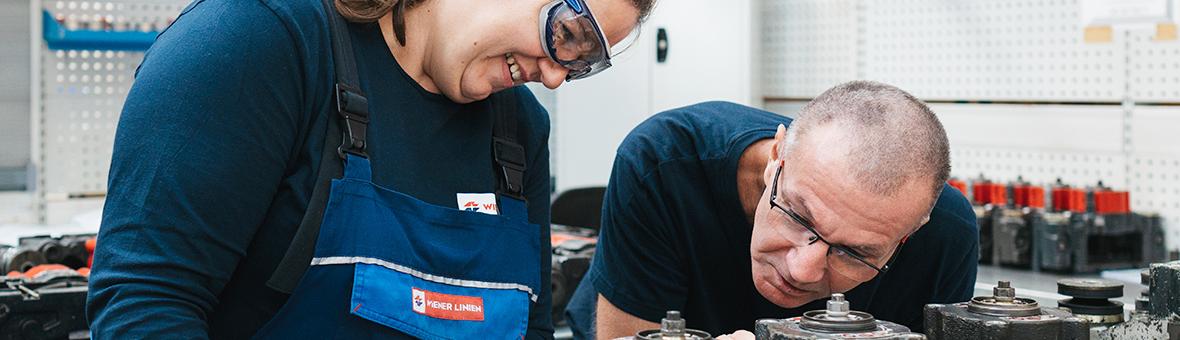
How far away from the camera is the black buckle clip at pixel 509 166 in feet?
4.99

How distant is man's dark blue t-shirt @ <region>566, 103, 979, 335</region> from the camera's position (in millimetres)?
1713

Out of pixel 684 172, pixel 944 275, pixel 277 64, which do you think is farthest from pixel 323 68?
pixel 944 275

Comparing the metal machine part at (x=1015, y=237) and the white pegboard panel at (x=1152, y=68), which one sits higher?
the white pegboard panel at (x=1152, y=68)

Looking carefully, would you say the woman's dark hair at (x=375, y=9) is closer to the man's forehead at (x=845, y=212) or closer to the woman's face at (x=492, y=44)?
the woman's face at (x=492, y=44)

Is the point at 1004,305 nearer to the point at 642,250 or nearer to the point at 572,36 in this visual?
the point at 572,36

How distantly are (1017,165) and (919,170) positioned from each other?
2.82 metres

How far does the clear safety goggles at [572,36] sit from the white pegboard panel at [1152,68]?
2563mm

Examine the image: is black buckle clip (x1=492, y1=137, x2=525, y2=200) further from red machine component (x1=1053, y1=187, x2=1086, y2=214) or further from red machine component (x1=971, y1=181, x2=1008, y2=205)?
red machine component (x1=971, y1=181, x2=1008, y2=205)

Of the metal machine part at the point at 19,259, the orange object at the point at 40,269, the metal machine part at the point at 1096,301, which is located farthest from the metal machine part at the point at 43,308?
the metal machine part at the point at 1096,301

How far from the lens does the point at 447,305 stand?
55.7 inches

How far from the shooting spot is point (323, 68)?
1281 millimetres

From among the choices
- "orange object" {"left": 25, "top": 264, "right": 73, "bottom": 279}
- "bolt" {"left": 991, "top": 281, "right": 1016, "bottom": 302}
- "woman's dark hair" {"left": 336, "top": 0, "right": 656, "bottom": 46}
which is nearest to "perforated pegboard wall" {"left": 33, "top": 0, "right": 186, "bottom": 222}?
"orange object" {"left": 25, "top": 264, "right": 73, "bottom": 279}

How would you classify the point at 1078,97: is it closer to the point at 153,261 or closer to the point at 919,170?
the point at 919,170

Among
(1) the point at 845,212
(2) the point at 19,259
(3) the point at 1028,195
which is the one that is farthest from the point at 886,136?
(3) the point at 1028,195
